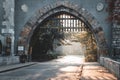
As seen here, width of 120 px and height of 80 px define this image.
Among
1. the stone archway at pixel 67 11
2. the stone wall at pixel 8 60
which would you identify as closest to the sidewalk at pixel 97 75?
the stone wall at pixel 8 60

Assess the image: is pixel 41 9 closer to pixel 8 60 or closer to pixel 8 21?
pixel 8 21

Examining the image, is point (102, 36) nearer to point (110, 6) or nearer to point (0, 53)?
point (0, 53)

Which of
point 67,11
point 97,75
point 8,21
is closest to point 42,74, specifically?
point 97,75

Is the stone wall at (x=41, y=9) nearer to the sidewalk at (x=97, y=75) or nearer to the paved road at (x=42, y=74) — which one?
the paved road at (x=42, y=74)

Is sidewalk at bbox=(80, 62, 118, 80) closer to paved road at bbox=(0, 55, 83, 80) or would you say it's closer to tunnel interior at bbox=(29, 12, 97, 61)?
paved road at bbox=(0, 55, 83, 80)

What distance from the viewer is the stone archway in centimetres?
2764

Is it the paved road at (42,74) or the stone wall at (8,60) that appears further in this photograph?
the stone wall at (8,60)

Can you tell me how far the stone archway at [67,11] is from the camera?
27.6 m

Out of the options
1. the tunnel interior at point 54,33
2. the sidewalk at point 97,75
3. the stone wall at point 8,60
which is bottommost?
the sidewalk at point 97,75

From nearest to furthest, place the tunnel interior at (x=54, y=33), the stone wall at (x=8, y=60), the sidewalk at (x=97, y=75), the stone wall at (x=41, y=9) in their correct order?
the sidewalk at (x=97, y=75)
the stone wall at (x=8, y=60)
the stone wall at (x=41, y=9)
the tunnel interior at (x=54, y=33)

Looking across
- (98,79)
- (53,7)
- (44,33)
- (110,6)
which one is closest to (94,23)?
(53,7)

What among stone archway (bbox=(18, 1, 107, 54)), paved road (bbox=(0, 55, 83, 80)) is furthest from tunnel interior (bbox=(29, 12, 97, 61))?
paved road (bbox=(0, 55, 83, 80))

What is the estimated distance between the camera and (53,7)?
28156 millimetres

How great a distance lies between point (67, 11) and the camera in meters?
28.3
